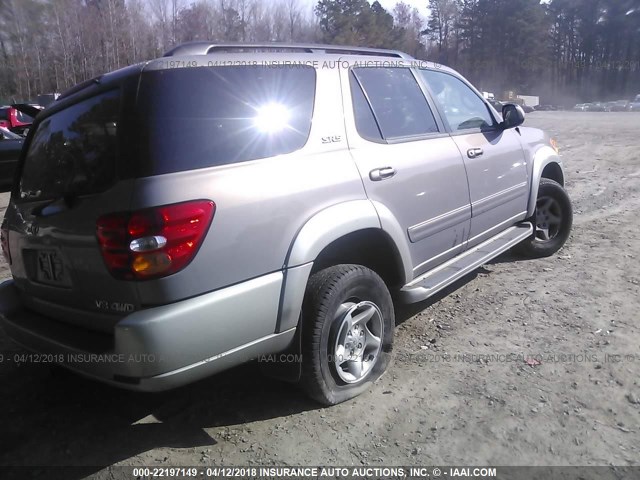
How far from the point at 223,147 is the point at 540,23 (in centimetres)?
8370

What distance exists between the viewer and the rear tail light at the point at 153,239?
2.16 meters

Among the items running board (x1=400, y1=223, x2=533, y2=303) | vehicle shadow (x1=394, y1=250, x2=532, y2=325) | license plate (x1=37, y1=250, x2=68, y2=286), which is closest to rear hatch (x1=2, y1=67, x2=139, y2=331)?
license plate (x1=37, y1=250, x2=68, y2=286)

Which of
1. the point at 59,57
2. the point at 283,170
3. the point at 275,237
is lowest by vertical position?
the point at 275,237

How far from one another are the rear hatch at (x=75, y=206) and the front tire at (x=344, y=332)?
918mm

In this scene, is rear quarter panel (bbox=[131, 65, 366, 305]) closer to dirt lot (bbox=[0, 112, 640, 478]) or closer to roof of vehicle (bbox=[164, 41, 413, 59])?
roof of vehicle (bbox=[164, 41, 413, 59])

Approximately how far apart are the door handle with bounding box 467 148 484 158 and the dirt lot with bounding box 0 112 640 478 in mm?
1194

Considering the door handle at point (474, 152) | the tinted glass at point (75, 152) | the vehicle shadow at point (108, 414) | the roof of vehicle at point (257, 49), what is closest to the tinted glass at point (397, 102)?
the roof of vehicle at point (257, 49)

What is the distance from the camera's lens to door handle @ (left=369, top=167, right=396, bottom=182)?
301cm

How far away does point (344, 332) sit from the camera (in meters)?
2.88

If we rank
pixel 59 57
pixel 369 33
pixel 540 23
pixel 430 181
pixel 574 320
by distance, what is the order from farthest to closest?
1. pixel 540 23
2. pixel 369 33
3. pixel 59 57
4. pixel 574 320
5. pixel 430 181

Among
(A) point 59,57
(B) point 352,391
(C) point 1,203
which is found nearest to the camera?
(B) point 352,391

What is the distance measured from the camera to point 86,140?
8.39ft

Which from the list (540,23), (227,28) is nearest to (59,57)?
(227,28)

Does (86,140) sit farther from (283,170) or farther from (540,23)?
(540,23)
